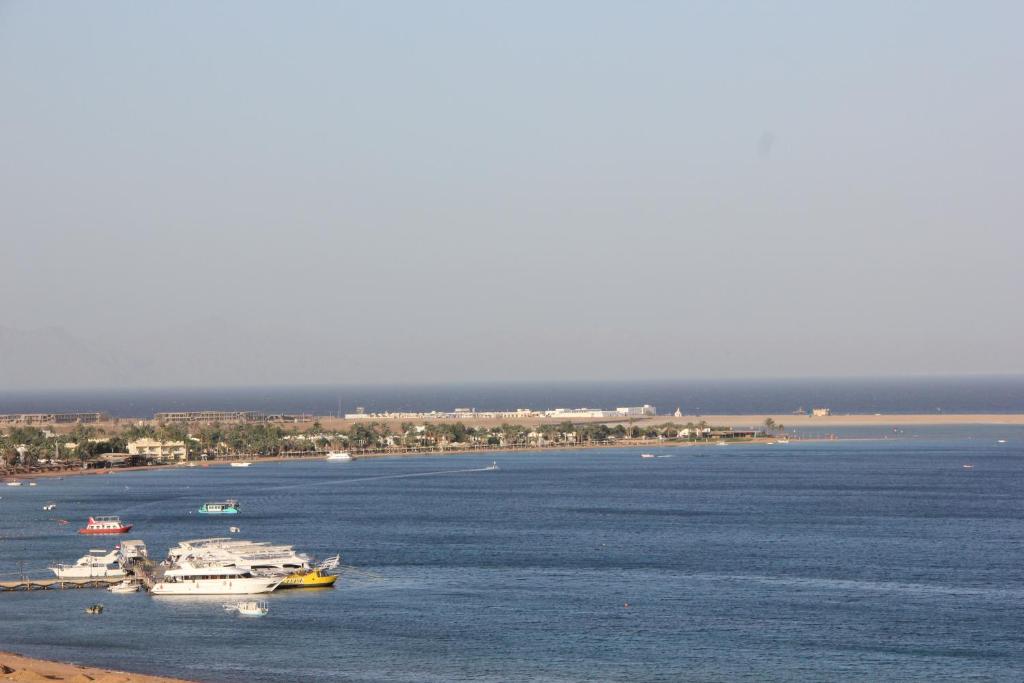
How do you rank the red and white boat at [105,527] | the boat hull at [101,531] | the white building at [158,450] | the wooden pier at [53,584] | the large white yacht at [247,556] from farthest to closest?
the white building at [158,450] < the red and white boat at [105,527] < the boat hull at [101,531] < the large white yacht at [247,556] < the wooden pier at [53,584]

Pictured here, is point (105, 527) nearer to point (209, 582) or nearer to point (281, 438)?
point (209, 582)

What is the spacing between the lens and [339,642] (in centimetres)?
4884

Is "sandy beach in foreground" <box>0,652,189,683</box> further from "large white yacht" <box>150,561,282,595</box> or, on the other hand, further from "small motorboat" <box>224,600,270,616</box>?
"large white yacht" <box>150,561,282,595</box>

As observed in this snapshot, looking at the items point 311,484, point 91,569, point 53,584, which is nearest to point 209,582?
point 91,569

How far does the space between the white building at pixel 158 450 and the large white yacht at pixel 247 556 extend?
85353 mm

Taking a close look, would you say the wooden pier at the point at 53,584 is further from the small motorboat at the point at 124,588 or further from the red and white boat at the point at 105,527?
the red and white boat at the point at 105,527

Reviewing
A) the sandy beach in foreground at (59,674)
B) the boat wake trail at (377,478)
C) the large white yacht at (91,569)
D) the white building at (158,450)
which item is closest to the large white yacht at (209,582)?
the large white yacht at (91,569)

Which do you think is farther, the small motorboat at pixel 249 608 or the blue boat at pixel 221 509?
the blue boat at pixel 221 509

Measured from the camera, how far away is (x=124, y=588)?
60.7 metres

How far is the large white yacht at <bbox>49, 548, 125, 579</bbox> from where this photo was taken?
206ft

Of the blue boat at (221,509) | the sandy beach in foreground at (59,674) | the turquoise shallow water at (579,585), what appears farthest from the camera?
the blue boat at (221,509)

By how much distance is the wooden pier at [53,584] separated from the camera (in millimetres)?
60406

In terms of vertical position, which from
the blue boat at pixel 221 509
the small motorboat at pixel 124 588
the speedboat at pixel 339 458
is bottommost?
the small motorboat at pixel 124 588

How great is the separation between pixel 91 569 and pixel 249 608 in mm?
12680
